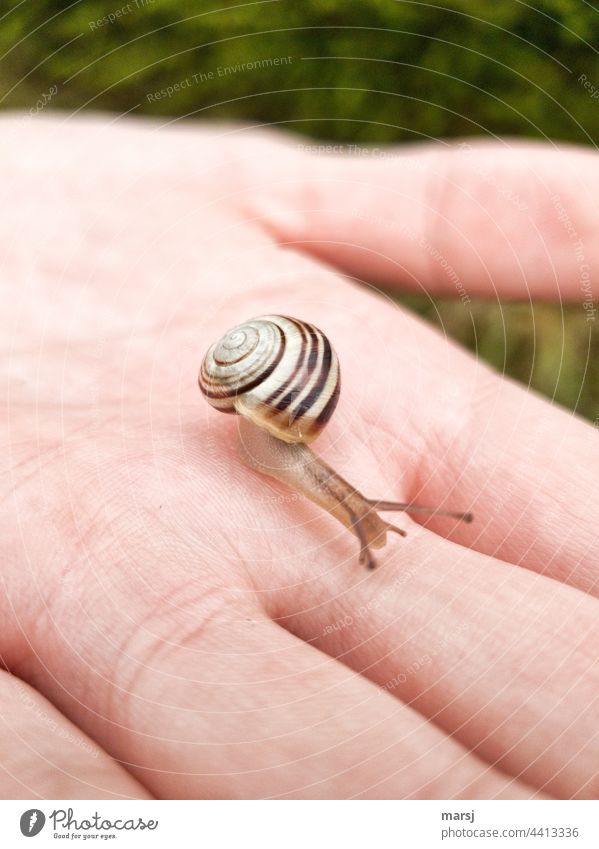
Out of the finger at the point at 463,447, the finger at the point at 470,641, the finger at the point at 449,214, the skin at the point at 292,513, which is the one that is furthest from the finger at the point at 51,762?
the finger at the point at 449,214

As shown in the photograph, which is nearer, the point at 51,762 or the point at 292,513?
the point at 51,762

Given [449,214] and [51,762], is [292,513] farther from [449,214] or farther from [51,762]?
[449,214]

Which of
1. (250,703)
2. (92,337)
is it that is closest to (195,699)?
(250,703)

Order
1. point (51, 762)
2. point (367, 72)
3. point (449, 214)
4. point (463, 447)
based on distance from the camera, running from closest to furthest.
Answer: point (51, 762), point (463, 447), point (449, 214), point (367, 72)

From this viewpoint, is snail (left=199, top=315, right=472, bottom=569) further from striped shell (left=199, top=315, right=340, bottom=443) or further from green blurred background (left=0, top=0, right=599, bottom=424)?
green blurred background (left=0, top=0, right=599, bottom=424)
